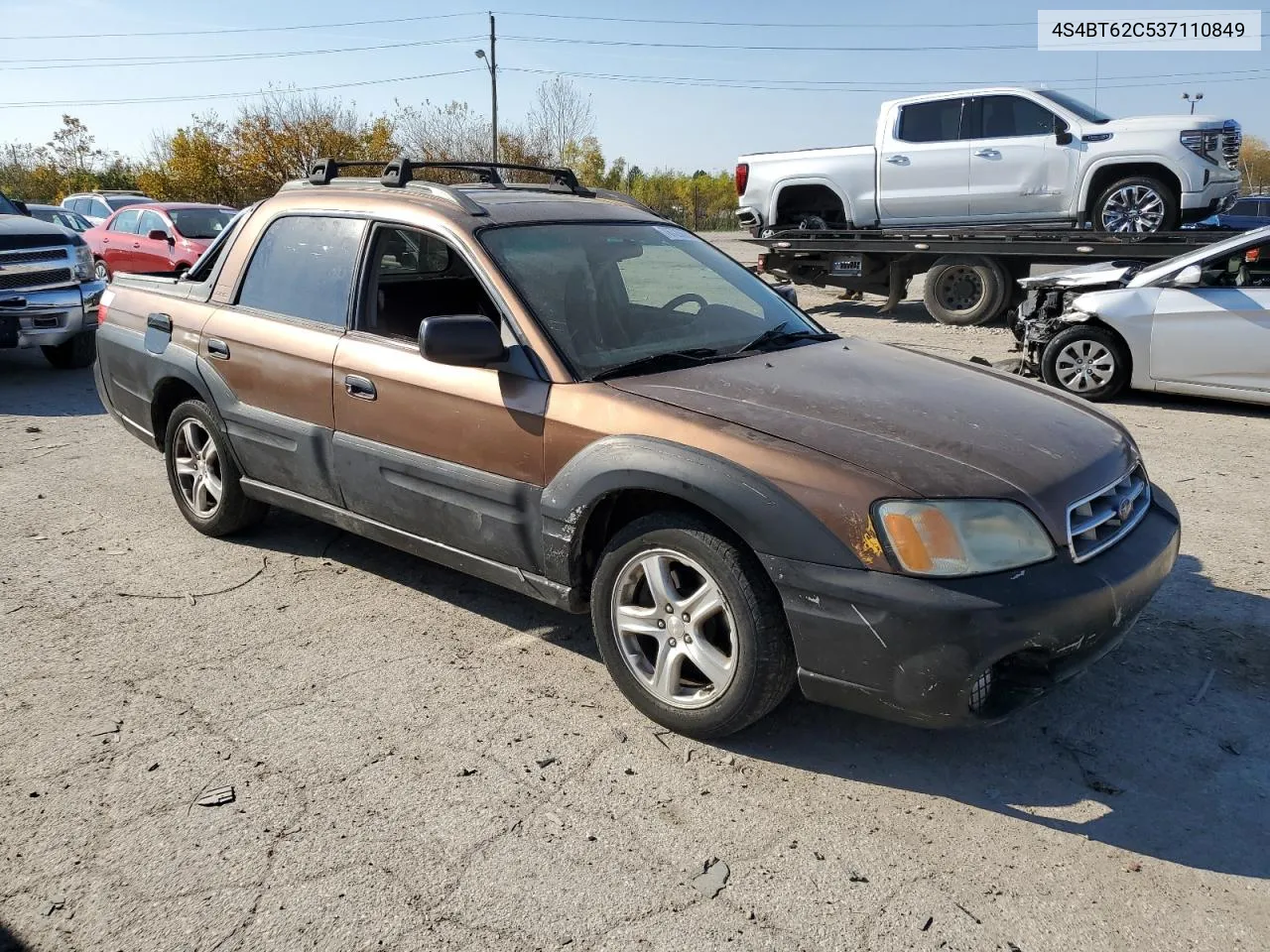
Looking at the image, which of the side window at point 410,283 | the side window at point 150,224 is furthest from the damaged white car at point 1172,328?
the side window at point 150,224

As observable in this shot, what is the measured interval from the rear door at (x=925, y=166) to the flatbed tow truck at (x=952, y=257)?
34 cm

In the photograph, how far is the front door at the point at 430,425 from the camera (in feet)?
11.7

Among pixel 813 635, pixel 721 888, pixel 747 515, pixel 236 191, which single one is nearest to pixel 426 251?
pixel 747 515

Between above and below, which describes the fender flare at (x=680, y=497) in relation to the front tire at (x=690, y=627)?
above

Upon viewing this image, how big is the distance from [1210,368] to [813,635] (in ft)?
20.9

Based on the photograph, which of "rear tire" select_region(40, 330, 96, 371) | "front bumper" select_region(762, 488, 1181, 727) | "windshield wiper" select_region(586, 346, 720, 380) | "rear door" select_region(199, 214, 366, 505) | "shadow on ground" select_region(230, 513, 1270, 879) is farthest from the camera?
"rear tire" select_region(40, 330, 96, 371)

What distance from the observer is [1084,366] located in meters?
8.38

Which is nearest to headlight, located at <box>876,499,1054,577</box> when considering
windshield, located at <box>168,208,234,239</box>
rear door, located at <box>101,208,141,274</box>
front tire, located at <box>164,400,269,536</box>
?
front tire, located at <box>164,400,269,536</box>

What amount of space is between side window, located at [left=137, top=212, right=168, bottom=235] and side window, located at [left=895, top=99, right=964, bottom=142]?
11029 millimetres

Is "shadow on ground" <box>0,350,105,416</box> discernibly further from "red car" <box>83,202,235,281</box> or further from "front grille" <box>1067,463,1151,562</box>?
"front grille" <box>1067,463,1151,562</box>

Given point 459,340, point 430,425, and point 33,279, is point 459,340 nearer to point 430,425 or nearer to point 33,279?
point 430,425

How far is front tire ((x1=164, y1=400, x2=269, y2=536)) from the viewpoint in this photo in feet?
16.0

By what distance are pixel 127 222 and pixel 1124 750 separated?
1705 cm

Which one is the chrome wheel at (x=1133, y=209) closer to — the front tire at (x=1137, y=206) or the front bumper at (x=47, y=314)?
the front tire at (x=1137, y=206)
